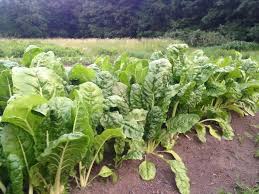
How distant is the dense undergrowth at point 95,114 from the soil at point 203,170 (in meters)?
0.07

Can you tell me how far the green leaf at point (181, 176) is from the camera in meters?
2.67

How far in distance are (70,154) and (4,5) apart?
154 ft

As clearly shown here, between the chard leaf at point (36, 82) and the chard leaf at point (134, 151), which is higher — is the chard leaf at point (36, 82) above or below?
above

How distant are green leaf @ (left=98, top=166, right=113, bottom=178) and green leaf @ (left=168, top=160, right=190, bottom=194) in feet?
1.72

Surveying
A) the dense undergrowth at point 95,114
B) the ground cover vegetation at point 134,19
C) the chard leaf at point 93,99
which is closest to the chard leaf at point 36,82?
the dense undergrowth at point 95,114

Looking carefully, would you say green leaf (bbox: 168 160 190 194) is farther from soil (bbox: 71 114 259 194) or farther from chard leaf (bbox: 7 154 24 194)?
chard leaf (bbox: 7 154 24 194)

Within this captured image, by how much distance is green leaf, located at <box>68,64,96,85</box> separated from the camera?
8.81ft

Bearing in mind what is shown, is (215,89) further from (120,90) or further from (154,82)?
(120,90)

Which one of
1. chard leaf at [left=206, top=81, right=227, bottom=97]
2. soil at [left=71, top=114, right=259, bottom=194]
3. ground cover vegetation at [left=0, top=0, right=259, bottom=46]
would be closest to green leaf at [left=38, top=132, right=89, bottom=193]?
soil at [left=71, top=114, right=259, bottom=194]

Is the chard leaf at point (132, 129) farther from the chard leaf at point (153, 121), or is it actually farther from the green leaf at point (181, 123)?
the green leaf at point (181, 123)

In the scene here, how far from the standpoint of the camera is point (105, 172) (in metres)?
2.46

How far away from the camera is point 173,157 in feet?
9.88

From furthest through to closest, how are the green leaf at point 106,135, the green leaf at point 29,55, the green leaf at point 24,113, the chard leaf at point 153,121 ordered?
the green leaf at point 29,55 → the chard leaf at point 153,121 → the green leaf at point 106,135 → the green leaf at point 24,113

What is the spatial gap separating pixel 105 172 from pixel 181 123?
2.70ft
